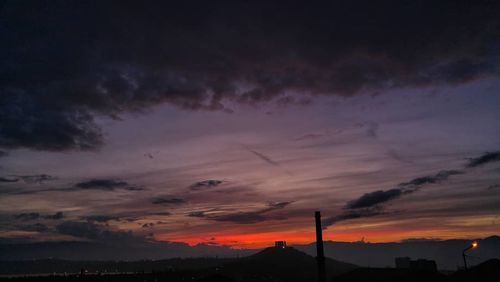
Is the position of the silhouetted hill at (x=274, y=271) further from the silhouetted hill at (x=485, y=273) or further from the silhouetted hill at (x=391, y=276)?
the silhouetted hill at (x=485, y=273)

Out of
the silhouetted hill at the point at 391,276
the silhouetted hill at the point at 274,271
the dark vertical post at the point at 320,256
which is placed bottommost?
the silhouetted hill at the point at 274,271

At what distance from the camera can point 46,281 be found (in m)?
146

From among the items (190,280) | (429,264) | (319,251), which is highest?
(319,251)

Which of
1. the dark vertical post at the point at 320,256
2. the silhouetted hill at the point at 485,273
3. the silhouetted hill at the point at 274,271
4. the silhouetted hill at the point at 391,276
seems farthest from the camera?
the silhouetted hill at the point at 274,271

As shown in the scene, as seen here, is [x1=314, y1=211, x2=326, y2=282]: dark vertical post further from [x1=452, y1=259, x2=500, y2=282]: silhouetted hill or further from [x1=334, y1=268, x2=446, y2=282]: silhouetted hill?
[x1=452, y1=259, x2=500, y2=282]: silhouetted hill

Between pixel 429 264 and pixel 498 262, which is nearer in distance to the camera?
pixel 498 262

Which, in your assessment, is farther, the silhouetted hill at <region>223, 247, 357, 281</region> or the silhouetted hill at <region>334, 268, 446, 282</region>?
the silhouetted hill at <region>223, 247, 357, 281</region>

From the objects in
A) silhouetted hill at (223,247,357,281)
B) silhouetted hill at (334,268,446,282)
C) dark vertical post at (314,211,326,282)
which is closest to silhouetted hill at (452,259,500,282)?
silhouetted hill at (334,268,446,282)

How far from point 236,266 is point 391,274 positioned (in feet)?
451

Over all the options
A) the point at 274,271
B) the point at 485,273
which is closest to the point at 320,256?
the point at 485,273

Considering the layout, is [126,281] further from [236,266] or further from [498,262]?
[498,262]

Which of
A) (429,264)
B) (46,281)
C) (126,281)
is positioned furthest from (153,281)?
(429,264)

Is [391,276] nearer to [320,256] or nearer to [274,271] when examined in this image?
[320,256]

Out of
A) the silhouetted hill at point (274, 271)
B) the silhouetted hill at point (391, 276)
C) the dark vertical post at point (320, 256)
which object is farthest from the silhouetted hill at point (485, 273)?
→ the silhouetted hill at point (274, 271)
